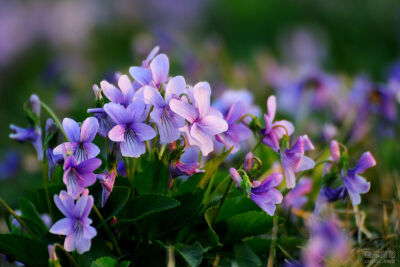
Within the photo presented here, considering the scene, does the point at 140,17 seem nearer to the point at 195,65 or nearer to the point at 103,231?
the point at 195,65

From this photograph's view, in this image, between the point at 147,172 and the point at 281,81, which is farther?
the point at 281,81

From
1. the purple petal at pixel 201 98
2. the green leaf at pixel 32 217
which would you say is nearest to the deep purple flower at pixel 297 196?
the purple petal at pixel 201 98

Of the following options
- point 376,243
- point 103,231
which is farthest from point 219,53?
point 103,231

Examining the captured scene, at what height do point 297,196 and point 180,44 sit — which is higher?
point 297,196

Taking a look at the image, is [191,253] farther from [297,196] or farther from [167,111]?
[297,196]

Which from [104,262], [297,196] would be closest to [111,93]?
[104,262]

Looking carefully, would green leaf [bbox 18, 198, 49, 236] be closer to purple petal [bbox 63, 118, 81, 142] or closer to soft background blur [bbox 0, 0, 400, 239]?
purple petal [bbox 63, 118, 81, 142]
